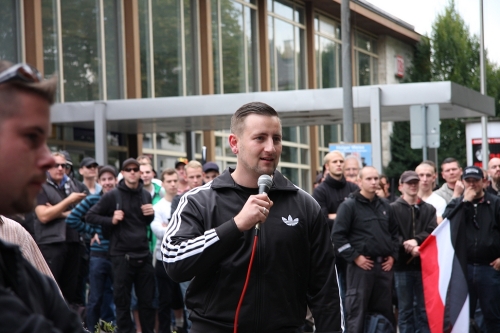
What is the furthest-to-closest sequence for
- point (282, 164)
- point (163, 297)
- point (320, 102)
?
point (282, 164), point (320, 102), point (163, 297)

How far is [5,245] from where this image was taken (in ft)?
6.06

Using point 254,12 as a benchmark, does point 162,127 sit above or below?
below

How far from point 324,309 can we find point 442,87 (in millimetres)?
13627

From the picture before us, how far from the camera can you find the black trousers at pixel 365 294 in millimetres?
10133

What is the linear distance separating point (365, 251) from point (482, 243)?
1.37m

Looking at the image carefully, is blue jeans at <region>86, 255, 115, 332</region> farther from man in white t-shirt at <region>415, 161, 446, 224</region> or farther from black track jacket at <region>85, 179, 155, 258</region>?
man in white t-shirt at <region>415, 161, 446, 224</region>

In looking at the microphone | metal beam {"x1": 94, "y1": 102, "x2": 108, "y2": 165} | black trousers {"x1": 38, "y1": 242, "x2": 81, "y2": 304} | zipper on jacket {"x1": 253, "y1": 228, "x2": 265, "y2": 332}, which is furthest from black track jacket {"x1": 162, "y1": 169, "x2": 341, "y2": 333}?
metal beam {"x1": 94, "y1": 102, "x2": 108, "y2": 165}

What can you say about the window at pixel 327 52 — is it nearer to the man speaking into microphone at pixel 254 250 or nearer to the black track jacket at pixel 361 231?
the black track jacket at pixel 361 231

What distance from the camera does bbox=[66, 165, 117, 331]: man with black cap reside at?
10656mm

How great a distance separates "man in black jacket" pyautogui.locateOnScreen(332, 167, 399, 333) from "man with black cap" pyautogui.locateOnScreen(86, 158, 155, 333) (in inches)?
93.4

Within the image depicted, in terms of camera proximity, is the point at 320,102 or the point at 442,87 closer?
the point at 442,87

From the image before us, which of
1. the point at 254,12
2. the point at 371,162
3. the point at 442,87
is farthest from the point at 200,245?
the point at 254,12

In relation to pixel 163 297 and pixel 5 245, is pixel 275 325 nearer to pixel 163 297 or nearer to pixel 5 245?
pixel 5 245

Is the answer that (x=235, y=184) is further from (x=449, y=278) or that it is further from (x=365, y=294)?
(x=449, y=278)
